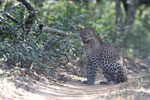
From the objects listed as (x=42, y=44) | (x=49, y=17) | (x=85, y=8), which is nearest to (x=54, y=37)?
(x=42, y=44)

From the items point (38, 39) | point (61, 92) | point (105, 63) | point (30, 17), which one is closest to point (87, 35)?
point (105, 63)

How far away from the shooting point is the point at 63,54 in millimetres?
10070

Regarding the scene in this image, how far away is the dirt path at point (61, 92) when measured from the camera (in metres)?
6.50

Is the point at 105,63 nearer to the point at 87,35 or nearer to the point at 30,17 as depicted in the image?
the point at 87,35

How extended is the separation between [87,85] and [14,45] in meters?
2.36

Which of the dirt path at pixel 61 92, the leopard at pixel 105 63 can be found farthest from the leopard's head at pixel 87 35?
the dirt path at pixel 61 92

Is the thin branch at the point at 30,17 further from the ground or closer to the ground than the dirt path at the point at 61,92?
further from the ground

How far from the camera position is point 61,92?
7.67 metres

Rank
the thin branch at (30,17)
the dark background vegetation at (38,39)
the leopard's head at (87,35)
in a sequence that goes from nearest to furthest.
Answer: the dark background vegetation at (38,39) < the thin branch at (30,17) < the leopard's head at (87,35)

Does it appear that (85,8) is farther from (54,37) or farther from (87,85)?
(87,85)

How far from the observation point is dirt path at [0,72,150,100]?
21.3ft

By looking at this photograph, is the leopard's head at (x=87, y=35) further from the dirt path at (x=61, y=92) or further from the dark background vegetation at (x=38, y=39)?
the dirt path at (x=61, y=92)

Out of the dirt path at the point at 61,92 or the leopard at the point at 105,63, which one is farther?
the leopard at the point at 105,63

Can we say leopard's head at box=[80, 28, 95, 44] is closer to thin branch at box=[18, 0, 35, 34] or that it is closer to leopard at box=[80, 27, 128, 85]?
leopard at box=[80, 27, 128, 85]
